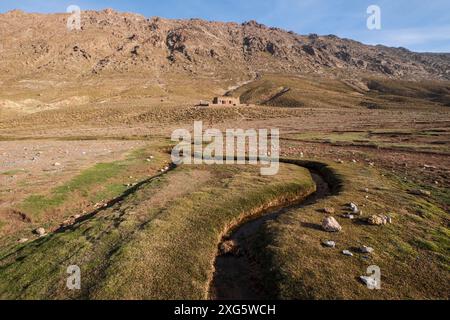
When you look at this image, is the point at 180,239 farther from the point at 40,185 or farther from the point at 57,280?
the point at 40,185

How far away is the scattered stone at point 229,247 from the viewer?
14758 millimetres

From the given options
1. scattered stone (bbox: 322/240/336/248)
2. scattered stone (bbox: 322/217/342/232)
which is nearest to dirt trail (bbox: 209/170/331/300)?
scattered stone (bbox: 322/240/336/248)

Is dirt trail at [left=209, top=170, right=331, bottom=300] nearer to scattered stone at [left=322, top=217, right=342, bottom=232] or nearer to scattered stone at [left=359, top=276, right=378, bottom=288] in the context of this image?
scattered stone at [left=359, top=276, right=378, bottom=288]

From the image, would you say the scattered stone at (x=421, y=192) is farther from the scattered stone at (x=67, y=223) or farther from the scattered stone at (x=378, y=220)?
the scattered stone at (x=67, y=223)

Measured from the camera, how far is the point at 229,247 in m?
15.1

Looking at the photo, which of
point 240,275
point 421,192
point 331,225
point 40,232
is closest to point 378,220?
point 331,225

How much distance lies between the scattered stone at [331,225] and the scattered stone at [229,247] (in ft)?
15.2

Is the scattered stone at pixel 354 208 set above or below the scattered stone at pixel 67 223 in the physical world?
above

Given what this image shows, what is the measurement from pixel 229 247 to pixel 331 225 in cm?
529

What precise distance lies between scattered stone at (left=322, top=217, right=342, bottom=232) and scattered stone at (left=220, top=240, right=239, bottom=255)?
4647mm

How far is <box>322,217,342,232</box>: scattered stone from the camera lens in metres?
15.6

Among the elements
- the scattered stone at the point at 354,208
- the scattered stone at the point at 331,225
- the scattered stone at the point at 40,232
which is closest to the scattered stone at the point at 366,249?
the scattered stone at the point at 331,225

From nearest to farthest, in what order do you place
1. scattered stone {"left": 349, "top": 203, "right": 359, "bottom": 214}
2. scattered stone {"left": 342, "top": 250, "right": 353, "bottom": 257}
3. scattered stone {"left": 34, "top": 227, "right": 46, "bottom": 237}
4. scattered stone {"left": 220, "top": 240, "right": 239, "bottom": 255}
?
scattered stone {"left": 342, "top": 250, "right": 353, "bottom": 257} < scattered stone {"left": 220, "top": 240, "right": 239, "bottom": 255} < scattered stone {"left": 34, "top": 227, "right": 46, "bottom": 237} < scattered stone {"left": 349, "top": 203, "right": 359, "bottom": 214}
